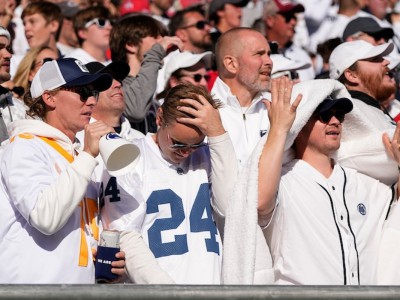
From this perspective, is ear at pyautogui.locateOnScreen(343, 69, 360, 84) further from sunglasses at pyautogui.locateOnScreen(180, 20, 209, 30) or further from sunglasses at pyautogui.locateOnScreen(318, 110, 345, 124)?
sunglasses at pyautogui.locateOnScreen(180, 20, 209, 30)

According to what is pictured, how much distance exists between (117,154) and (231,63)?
2.47m

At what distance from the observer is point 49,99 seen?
570 centimetres

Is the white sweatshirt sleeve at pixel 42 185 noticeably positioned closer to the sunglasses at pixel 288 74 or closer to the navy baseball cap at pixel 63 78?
the navy baseball cap at pixel 63 78

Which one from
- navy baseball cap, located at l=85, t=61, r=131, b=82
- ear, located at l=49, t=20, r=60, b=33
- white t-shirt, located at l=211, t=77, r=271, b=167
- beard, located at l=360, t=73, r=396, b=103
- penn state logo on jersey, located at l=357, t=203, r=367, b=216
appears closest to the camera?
penn state logo on jersey, located at l=357, t=203, r=367, b=216

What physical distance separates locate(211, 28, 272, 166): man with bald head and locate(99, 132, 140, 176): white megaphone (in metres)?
1.54

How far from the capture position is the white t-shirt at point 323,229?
19.2 feet

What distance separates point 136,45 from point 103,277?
3.19 meters

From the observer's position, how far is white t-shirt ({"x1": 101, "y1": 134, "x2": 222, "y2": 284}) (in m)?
5.79

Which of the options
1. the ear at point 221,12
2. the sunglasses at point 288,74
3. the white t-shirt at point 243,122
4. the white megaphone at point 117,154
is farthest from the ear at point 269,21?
the white megaphone at point 117,154

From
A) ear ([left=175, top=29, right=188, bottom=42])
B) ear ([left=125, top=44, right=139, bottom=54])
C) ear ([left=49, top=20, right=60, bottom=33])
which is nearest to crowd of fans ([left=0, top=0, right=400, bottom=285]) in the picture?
ear ([left=125, top=44, right=139, bottom=54])

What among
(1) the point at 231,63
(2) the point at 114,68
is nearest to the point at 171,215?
(2) the point at 114,68

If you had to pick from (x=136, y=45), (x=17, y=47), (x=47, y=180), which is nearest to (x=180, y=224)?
(x=47, y=180)

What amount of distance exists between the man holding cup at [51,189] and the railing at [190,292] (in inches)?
46.7

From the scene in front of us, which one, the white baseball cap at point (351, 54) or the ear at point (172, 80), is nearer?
the white baseball cap at point (351, 54)
